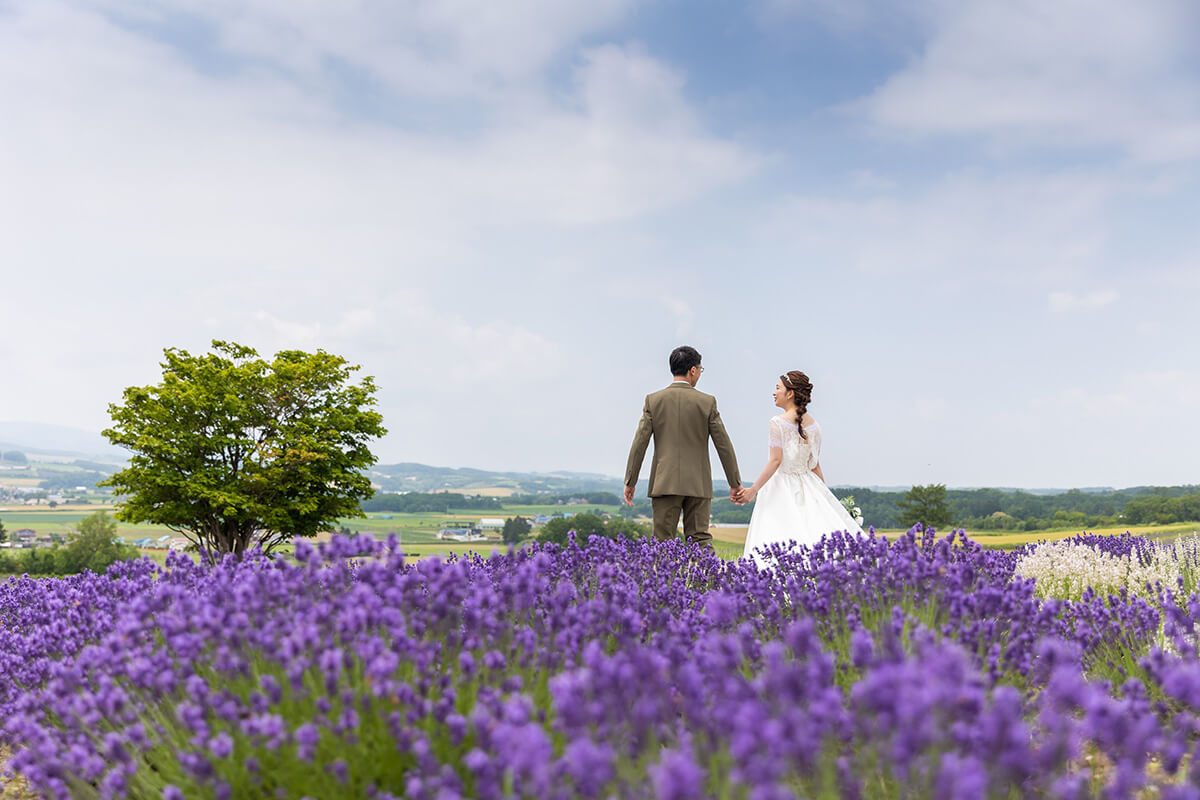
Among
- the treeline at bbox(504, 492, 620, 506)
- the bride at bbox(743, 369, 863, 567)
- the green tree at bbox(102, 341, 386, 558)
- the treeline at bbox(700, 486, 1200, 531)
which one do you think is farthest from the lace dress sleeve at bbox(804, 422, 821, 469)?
the treeline at bbox(504, 492, 620, 506)

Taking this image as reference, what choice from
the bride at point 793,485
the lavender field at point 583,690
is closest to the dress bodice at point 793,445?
the bride at point 793,485

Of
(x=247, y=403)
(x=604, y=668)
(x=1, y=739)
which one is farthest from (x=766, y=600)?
(x=247, y=403)

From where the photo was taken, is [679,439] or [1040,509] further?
[1040,509]

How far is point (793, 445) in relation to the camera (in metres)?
8.24

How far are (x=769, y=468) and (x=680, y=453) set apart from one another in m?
0.98

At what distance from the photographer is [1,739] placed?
3914 mm

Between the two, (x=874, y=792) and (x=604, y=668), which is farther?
(x=874, y=792)

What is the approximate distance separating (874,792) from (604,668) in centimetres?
148

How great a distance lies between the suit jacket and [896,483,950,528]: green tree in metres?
35.9

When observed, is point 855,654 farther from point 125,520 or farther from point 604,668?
point 125,520

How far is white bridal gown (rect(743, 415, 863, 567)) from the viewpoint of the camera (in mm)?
7859

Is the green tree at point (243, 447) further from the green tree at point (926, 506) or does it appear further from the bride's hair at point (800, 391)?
the green tree at point (926, 506)

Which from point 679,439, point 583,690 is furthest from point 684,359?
point 583,690

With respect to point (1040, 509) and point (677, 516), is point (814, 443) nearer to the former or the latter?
point (677, 516)
